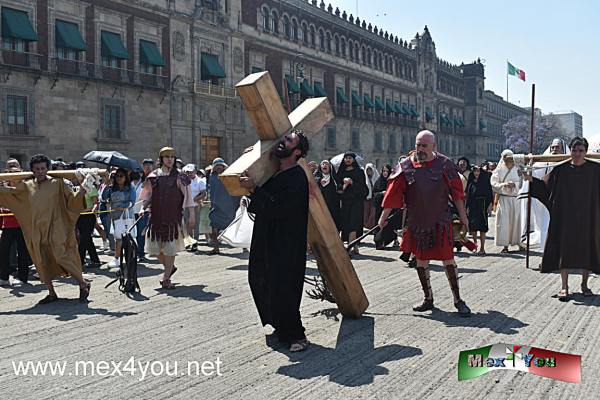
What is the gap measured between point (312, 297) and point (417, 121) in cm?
5408

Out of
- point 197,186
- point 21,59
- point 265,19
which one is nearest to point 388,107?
point 265,19

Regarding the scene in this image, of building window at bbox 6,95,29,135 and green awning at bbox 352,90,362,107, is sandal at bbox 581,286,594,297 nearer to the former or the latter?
building window at bbox 6,95,29,135

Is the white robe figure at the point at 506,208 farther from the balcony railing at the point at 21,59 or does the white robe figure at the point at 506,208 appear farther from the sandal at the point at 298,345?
the balcony railing at the point at 21,59

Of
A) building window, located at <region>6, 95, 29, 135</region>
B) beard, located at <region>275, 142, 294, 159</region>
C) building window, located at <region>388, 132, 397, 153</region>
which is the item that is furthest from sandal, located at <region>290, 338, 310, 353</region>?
building window, located at <region>388, 132, 397, 153</region>

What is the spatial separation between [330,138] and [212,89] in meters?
14.1

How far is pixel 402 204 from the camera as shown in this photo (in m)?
5.98

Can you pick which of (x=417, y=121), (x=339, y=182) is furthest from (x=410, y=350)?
(x=417, y=121)

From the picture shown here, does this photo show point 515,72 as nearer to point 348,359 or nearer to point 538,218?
point 538,218

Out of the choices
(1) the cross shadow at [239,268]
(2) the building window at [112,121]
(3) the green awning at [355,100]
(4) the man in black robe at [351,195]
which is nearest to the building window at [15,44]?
(2) the building window at [112,121]

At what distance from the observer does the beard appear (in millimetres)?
4711

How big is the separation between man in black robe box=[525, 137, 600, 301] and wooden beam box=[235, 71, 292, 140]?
352cm

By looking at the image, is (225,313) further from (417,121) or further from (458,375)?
(417,121)

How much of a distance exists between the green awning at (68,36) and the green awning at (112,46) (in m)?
1.29

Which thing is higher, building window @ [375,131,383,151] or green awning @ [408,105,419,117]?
green awning @ [408,105,419,117]
